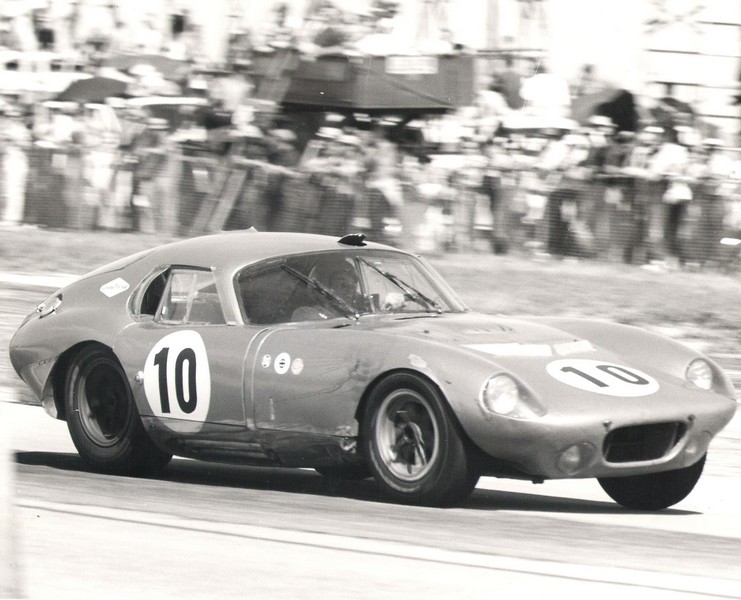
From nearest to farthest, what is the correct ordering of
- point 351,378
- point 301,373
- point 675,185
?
point 351,378 → point 301,373 → point 675,185

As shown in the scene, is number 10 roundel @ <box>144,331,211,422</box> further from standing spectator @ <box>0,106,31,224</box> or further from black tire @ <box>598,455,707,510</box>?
standing spectator @ <box>0,106,31,224</box>

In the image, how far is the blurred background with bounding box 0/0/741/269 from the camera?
12477 mm

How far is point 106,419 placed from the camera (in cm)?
635

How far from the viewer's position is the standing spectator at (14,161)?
14.0m

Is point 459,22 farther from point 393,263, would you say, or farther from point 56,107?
point 393,263

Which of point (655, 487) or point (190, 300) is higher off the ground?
point (190, 300)

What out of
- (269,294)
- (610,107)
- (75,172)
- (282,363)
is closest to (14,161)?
(75,172)

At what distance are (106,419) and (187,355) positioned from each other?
2.33 feet

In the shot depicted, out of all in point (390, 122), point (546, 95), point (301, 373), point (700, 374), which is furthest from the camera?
point (390, 122)

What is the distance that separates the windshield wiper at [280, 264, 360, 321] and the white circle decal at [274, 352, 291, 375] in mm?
457

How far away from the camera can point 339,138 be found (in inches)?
527

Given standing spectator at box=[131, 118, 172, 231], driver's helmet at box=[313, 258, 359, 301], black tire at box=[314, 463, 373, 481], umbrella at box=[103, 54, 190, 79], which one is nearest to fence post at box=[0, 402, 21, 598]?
black tire at box=[314, 463, 373, 481]

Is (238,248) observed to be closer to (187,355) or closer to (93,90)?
(187,355)

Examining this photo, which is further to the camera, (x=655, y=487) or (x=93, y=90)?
(x=93, y=90)
